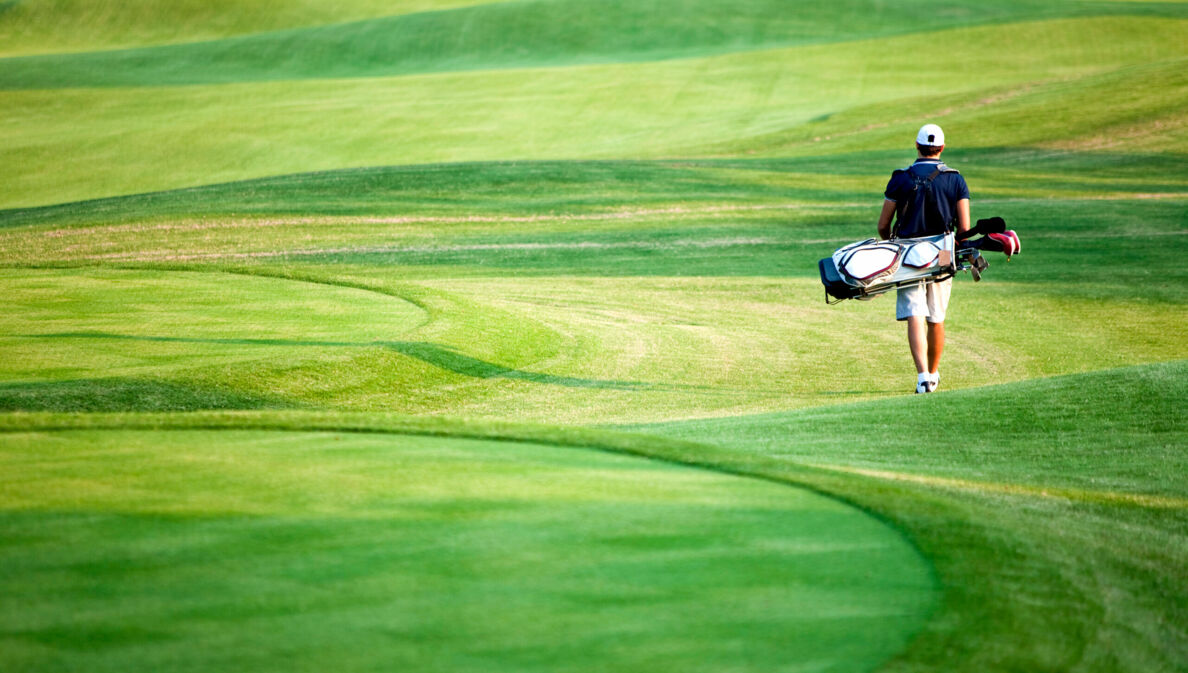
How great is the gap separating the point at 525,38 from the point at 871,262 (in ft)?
188

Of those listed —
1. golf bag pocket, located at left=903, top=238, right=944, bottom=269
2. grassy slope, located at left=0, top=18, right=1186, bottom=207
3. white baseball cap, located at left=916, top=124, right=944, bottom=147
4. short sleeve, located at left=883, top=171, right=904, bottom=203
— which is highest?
grassy slope, located at left=0, top=18, right=1186, bottom=207

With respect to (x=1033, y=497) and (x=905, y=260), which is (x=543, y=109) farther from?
(x=1033, y=497)

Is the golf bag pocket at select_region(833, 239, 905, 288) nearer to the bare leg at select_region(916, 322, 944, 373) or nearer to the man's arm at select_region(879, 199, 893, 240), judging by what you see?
the man's arm at select_region(879, 199, 893, 240)

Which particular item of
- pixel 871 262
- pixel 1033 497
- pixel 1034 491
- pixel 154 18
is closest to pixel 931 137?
pixel 871 262

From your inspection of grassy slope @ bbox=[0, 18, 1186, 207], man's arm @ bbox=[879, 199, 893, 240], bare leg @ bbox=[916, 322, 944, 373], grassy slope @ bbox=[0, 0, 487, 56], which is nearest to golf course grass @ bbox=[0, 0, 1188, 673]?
bare leg @ bbox=[916, 322, 944, 373]

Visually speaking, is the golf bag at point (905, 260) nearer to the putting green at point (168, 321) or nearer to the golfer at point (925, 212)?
the golfer at point (925, 212)

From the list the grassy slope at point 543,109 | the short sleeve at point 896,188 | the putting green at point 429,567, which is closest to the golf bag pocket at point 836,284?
the short sleeve at point 896,188

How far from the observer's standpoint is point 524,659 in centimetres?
391

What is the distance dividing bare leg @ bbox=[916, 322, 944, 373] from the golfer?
18 millimetres

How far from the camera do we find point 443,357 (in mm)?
12625

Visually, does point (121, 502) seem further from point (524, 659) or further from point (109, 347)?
point (109, 347)

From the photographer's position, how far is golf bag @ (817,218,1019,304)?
1135 cm

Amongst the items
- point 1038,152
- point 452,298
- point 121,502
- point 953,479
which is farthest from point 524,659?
point 1038,152

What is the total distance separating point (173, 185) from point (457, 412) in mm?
31040
